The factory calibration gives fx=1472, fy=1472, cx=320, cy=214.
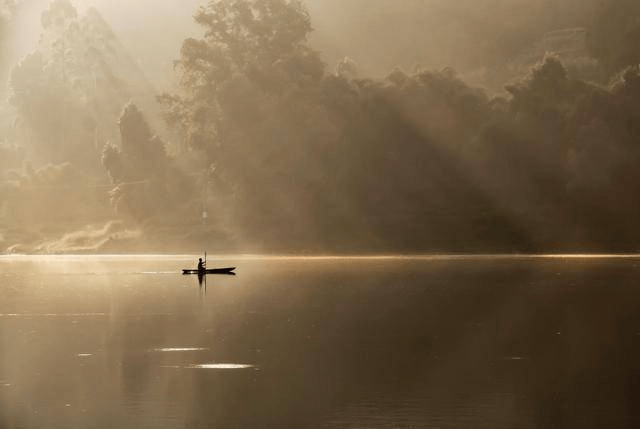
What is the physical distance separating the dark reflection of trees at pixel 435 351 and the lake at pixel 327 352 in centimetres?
9

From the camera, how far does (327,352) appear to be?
5988 centimetres

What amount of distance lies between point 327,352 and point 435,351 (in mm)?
4380

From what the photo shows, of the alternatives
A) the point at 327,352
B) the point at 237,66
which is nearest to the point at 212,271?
the point at 327,352

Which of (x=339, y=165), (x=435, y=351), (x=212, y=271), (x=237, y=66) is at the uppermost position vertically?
(x=237, y=66)

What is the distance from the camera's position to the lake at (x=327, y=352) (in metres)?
43.9

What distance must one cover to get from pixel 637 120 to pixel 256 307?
71403mm

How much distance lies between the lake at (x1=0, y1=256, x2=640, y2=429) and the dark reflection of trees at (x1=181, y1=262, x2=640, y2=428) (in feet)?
0.31

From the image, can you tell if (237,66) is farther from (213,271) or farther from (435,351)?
(435,351)

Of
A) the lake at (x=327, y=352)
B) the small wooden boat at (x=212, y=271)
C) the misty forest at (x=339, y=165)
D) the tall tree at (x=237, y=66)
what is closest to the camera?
the lake at (x=327, y=352)

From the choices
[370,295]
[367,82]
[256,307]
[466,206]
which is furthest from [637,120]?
[256,307]

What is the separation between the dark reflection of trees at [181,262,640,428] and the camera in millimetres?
44750

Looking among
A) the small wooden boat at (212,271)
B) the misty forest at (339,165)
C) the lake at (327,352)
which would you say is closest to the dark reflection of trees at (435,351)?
the lake at (327,352)

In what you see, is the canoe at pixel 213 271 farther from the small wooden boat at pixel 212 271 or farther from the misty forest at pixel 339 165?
the misty forest at pixel 339 165

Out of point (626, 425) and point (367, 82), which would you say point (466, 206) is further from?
point (626, 425)
